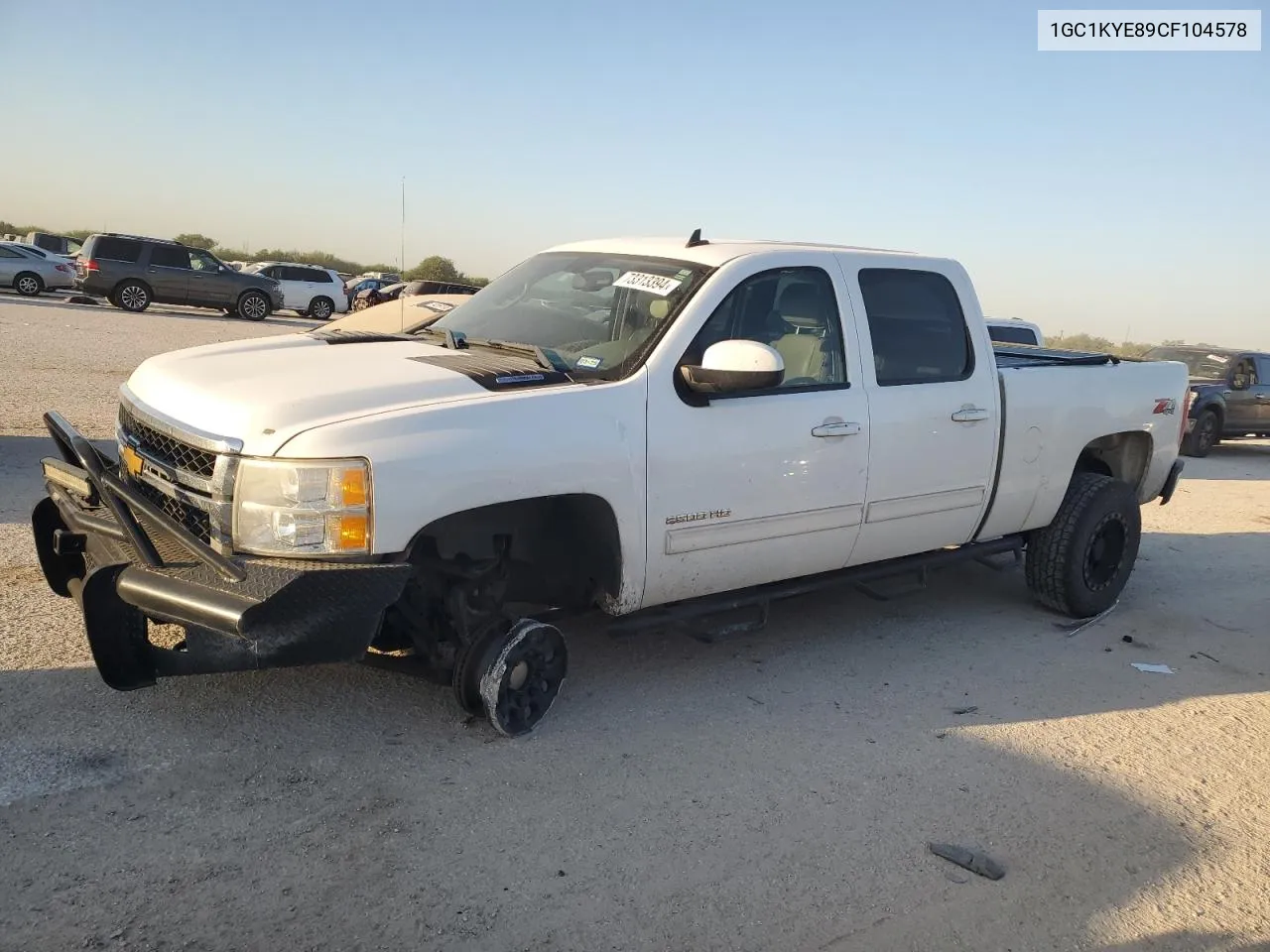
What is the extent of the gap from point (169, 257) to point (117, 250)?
4.07 ft

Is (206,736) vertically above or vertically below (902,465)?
below

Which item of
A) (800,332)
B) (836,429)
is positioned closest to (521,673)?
(836,429)

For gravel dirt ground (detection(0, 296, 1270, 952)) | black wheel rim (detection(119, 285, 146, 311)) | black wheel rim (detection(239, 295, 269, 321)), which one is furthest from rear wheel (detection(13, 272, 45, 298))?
gravel dirt ground (detection(0, 296, 1270, 952))

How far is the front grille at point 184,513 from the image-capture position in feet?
12.1

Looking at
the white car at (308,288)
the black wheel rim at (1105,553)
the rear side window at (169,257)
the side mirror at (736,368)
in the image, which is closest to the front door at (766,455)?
the side mirror at (736,368)

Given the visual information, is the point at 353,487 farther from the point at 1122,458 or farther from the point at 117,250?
the point at 117,250

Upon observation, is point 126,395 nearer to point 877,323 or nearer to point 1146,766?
point 877,323

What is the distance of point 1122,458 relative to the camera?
22.2 feet

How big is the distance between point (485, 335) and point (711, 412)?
120cm

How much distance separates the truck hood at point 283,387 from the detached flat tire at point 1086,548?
3.75 meters

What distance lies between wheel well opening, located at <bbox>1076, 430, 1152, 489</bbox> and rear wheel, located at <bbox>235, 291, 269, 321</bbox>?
24970 mm

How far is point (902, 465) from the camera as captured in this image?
511cm

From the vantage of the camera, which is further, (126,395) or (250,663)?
(126,395)

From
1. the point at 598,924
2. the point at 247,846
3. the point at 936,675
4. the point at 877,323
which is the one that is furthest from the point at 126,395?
the point at 936,675
